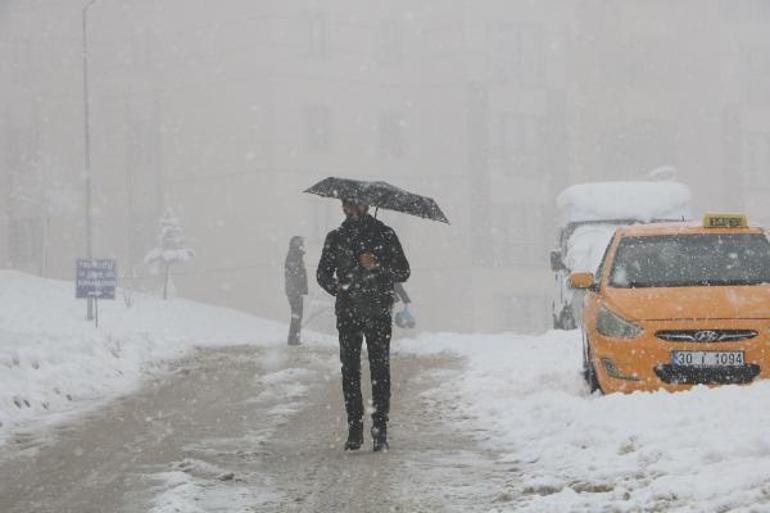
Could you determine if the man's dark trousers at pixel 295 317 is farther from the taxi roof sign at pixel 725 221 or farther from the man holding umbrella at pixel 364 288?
the man holding umbrella at pixel 364 288

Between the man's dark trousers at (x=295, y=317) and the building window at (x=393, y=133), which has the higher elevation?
the building window at (x=393, y=133)

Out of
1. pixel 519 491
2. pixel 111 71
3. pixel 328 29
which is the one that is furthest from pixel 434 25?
pixel 519 491

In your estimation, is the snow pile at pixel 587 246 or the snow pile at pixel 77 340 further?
the snow pile at pixel 587 246

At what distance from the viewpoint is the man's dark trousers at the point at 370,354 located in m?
8.77

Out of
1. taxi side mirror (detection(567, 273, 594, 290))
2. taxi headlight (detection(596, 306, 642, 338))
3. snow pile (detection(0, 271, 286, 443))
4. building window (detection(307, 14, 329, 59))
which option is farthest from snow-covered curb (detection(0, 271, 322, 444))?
building window (detection(307, 14, 329, 59))

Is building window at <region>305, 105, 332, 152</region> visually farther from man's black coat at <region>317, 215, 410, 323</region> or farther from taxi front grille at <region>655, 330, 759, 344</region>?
man's black coat at <region>317, 215, 410, 323</region>

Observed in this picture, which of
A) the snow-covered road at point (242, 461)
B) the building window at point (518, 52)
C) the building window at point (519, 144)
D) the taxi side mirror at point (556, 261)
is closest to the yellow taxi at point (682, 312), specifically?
the snow-covered road at point (242, 461)

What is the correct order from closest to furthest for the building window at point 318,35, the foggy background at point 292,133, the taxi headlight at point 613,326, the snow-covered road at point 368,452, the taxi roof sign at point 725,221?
the snow-covered road at point 368,452, the taxi headlight at point 613,326, the taxi roof sign at point 725,221, the foggy background at point 292,133, the building window at point 318,35

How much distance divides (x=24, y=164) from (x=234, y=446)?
4546cm

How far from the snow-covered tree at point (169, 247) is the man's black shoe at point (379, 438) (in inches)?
1381

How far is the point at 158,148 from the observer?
49.3 m

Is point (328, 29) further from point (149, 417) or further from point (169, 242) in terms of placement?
point (149, 417)

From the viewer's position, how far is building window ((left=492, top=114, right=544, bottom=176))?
49.1 metres

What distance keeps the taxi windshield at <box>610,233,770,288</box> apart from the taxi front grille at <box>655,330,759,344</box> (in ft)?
3.35
